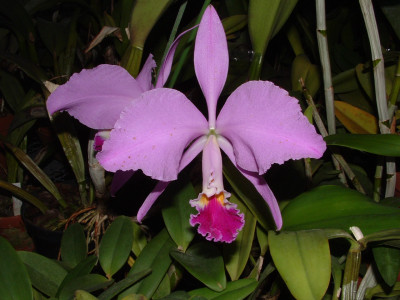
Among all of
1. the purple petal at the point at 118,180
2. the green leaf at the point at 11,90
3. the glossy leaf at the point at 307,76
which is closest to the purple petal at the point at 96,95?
the purple petal at the point at 118,180

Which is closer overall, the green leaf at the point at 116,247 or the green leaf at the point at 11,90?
the green leaf at the point at 116,247

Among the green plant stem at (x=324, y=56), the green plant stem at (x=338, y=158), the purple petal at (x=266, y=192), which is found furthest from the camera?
the green plant stem at (x=338, y=158)

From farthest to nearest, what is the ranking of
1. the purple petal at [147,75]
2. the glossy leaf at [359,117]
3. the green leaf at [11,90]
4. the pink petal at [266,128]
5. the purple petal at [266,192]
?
1. the green leaf at [11,90]
2. the glossy leaf at [359,117]
3. the purple petal at [147,75]
4. the purple petal at [266,192]
5. the pink petal at [266,128]

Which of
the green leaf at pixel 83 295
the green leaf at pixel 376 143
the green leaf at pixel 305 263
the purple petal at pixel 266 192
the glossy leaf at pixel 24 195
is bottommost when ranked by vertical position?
the glossy leaf at pixel 24 195

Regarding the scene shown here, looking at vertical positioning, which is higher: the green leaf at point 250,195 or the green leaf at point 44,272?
the green leaf at point 250,195

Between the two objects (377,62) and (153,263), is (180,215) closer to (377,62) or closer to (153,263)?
(153,263)

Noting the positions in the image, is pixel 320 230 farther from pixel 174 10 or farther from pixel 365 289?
pixel 174 10

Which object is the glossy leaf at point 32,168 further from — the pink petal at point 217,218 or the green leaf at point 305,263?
the green leaf at point 305,263

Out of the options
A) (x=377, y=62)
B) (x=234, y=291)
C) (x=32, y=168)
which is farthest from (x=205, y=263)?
(x=32, y=168)

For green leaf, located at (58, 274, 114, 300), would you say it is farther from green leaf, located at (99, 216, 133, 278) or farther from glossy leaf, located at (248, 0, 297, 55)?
glossy leaf, located at (248, 0, 297, 55)
